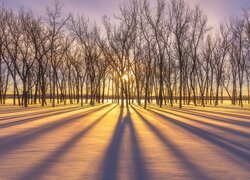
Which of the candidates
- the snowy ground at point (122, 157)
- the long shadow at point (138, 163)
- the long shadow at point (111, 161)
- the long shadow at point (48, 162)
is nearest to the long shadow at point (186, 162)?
the snowy ground at point (122, 157)

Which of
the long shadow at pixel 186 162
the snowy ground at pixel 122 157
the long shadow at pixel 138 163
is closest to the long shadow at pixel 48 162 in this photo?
the snowy ground at pixel 122 157

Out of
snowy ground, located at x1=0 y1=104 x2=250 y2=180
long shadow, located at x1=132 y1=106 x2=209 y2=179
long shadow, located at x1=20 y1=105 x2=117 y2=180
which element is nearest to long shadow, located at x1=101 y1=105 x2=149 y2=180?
snowy ground, located at x1=0 y1=104 x2=250 y2=180

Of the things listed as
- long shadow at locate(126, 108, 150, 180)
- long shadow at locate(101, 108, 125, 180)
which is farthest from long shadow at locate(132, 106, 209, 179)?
long shadow at locate(101, 108, 125, 180)

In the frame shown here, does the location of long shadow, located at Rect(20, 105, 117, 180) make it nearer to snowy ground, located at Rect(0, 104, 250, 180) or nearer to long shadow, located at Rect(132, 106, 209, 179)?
snowy ground, located at Rect(0, 104, 250, 180)

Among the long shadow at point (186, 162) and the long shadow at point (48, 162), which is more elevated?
the long shadow at point (48, 162)

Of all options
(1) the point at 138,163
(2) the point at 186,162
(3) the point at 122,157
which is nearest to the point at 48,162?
(3) the point at 122,157

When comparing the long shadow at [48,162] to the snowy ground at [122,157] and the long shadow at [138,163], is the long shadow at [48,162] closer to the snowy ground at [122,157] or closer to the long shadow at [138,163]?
the snowy ground at [122,157]

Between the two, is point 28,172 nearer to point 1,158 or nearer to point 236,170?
point 1,158

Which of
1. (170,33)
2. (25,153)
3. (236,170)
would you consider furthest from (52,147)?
(170,33)

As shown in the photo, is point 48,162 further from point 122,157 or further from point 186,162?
point 186,162

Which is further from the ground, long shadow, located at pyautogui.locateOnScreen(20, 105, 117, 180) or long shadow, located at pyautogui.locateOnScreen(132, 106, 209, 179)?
long shadow, located at pyautogui.locateOnScreen(20, 105, 117, 180)

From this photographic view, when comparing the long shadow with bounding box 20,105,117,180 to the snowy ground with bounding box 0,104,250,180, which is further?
the snowy ground with bounding box 0,104,250,180

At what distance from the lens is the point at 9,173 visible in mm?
3887

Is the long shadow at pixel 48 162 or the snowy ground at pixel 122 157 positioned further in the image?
the snowy ground at pixel 122 157
